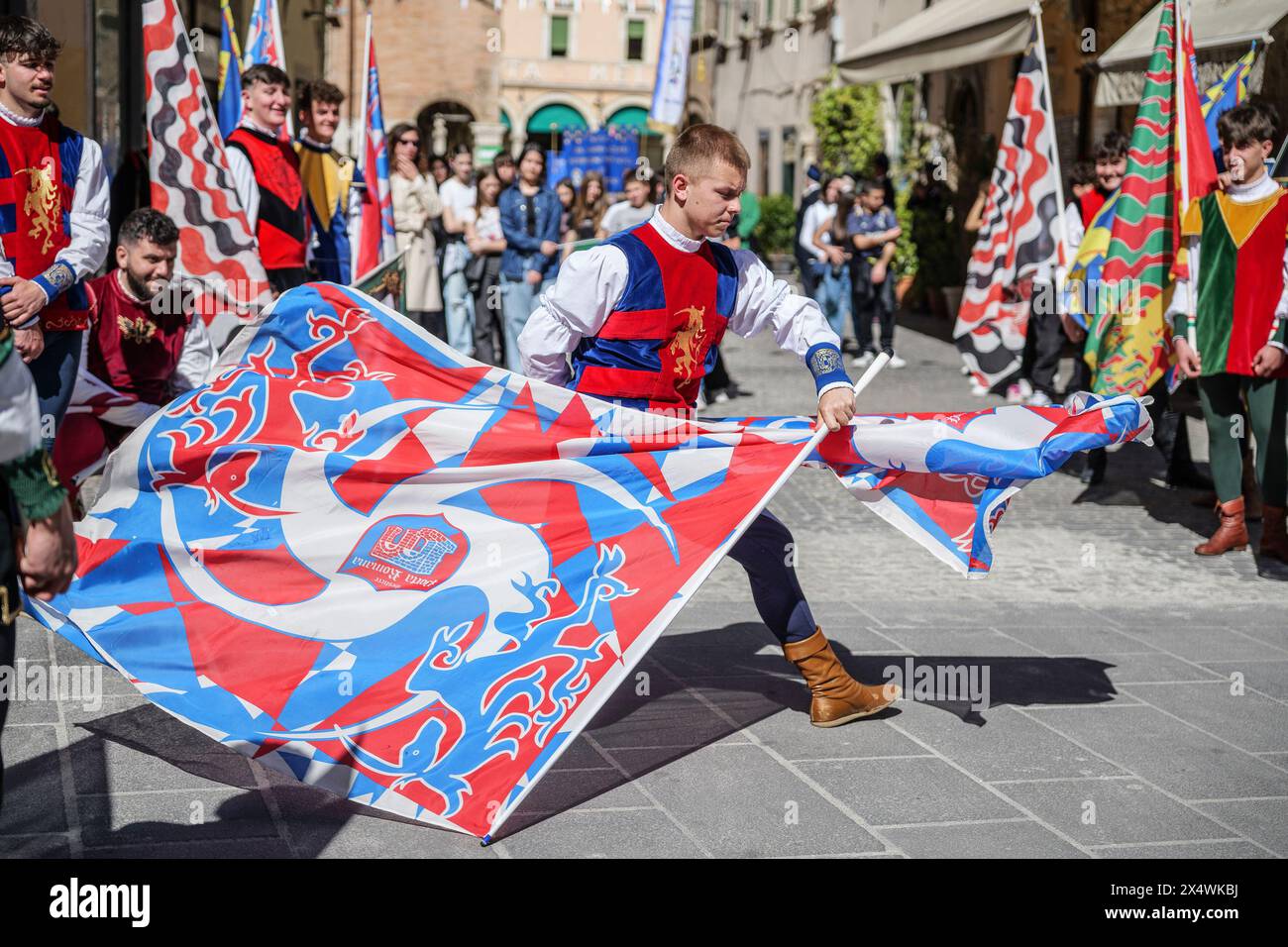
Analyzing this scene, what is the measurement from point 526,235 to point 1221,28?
5.81 m

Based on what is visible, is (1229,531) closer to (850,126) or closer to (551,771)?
(551,771)

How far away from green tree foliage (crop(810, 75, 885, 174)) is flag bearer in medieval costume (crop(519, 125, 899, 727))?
73.7 feet

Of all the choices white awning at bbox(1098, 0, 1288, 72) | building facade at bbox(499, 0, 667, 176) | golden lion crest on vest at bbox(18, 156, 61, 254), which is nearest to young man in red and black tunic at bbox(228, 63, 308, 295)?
golden lion crest on vest at bbox(18, 156, 61, 254)

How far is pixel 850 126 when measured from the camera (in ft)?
90.8

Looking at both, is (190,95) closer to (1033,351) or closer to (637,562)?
(637,562)

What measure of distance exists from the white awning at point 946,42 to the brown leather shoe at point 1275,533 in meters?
7.30

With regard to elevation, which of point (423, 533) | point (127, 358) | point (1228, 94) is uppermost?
point (1228, 94)

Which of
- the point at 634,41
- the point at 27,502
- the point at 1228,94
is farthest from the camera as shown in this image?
the point at 634,41

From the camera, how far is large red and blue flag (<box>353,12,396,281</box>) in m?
10.7

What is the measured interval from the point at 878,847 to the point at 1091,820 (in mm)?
676

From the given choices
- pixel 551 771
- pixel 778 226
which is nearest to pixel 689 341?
pixel 551 771

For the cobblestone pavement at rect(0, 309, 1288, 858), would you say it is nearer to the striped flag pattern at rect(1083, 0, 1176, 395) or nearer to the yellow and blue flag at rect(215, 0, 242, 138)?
the striped flag pattern at rect(1083, 0, 1176, 395)
